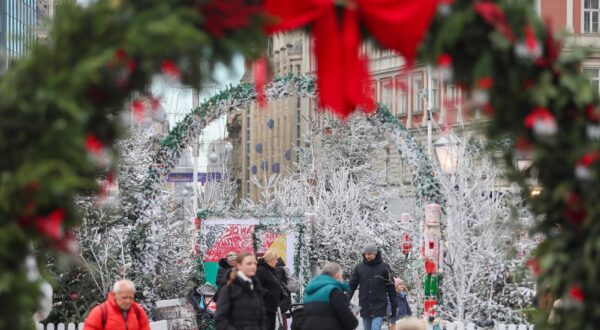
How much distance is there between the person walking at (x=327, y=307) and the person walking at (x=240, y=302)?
0.56m

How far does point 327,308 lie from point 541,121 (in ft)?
22.1

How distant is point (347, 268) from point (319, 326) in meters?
27.8

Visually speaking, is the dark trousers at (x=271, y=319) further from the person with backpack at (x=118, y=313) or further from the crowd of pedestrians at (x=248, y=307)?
the person with backpack at (x=118, y=313)

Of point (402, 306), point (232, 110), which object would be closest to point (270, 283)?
point (402, 306)

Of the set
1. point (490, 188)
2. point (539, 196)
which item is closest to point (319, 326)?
point (539, 196)

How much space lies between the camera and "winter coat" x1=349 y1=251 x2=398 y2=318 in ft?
68.9

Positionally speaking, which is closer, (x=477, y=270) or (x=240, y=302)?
(x=240, y=302)

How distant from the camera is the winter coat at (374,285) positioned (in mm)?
21016

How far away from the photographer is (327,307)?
47.9 ft

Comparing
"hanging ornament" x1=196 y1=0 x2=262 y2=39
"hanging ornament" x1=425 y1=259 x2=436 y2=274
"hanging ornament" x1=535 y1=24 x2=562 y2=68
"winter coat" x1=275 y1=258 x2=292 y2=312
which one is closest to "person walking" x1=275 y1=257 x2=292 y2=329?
"winter coat" x1=275 y1=258 x2=292 y2=312

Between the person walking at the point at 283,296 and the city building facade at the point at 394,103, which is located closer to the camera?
the city building facade at the point at 394,103

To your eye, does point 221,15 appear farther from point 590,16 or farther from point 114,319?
point 590,16

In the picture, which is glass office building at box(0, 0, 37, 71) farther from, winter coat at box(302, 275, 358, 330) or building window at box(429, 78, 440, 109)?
winter coat at box(302, 275, 358, 330)

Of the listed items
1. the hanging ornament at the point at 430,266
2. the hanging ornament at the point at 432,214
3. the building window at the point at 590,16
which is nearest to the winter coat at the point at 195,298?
the hanging ornament at the point at 430,266
